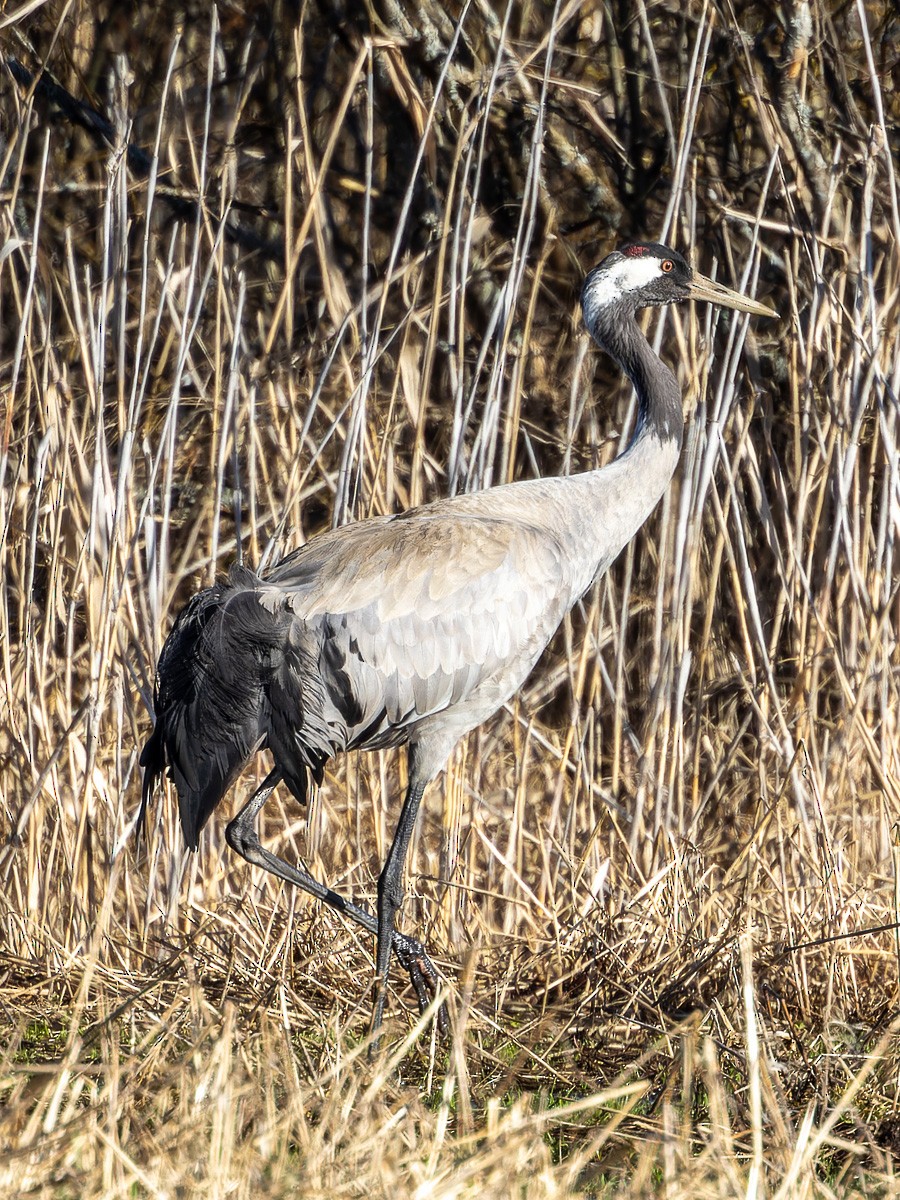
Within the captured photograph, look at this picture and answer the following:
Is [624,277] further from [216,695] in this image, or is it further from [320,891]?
[320,891]

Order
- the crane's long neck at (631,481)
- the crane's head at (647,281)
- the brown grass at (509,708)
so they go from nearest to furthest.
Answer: the brown grass at (509,708)
the crane's long neck at (631,481)
the crane's head at (647,281)

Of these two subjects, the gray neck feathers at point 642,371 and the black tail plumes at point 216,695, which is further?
the gray neck feathers at point 642,371

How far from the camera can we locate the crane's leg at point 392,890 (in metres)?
2.93

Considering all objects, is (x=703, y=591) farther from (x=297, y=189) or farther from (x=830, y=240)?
(x=297, y=189)

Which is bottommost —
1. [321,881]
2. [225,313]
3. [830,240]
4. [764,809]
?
[321,881]

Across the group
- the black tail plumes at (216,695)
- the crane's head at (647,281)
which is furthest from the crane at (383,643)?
the crane's head at (647,281)

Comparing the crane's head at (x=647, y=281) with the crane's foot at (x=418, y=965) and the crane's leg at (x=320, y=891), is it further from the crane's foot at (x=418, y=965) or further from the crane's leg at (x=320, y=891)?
the crane's foot at (x=418, y=965)

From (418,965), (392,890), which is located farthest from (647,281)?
(418,965)

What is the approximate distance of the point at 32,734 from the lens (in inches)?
128

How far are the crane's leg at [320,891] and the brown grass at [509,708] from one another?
0.32ft

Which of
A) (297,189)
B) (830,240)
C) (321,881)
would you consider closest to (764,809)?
(321,881)

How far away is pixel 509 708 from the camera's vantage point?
3625 millimetres

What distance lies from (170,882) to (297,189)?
2902 millimetres

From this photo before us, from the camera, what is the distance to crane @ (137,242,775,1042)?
288 centimetres
